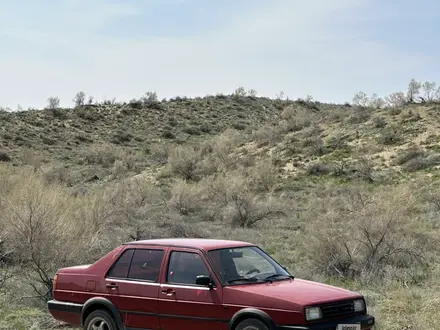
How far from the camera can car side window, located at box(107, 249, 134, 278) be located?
878cm

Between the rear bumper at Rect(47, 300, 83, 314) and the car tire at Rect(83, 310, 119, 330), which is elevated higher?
the rear bumper at Rect(47, 300, 83, 314)

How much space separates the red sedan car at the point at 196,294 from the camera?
738 centimetres

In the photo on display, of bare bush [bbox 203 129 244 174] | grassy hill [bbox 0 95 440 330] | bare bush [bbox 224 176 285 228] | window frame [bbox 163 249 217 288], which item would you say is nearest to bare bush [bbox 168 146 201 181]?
grassy hill [bbox 0 95 440 330]

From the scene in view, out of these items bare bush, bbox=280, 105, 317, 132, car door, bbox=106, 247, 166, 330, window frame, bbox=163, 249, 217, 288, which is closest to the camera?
window frame, bbox=163, 249, 217, 288

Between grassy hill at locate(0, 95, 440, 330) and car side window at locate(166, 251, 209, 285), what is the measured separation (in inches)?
123

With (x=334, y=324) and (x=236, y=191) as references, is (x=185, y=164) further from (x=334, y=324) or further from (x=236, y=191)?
(x=334, y=324)

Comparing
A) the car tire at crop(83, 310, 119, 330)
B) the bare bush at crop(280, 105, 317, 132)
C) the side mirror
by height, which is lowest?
the car tire at crop(83, 310, 119, 330)

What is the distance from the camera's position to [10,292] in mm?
13016

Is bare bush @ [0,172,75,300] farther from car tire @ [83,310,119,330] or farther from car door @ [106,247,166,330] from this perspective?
car door @ [106,247,166,330]

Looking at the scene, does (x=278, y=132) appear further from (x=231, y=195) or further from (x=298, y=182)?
(x=231, y=195)

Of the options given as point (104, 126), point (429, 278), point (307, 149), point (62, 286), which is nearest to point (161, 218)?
point (429, 278)

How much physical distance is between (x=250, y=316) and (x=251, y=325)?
0.34 ft

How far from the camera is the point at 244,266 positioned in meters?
8.28

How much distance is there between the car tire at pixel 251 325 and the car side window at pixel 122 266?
6.55ft
